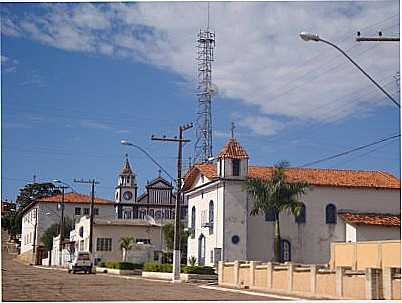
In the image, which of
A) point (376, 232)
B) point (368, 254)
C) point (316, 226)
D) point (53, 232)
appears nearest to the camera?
point (368, 254)

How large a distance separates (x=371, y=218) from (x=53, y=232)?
50.8 m

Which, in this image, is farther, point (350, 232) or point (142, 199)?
point (142, 199)

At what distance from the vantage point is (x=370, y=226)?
53.9 metres

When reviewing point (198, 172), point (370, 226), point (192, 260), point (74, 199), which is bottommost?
point (192, 260)

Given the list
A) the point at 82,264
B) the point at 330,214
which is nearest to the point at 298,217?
the point at 330,214

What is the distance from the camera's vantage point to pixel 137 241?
244 feet

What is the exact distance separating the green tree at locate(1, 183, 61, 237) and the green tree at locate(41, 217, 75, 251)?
563cm

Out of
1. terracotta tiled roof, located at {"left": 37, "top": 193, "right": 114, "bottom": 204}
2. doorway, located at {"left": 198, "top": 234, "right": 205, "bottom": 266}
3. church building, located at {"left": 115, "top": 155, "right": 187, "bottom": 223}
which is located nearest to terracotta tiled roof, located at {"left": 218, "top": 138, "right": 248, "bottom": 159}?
doorway, located at {"left": 198, "top": 234, "right": 205, "bottom": 266}

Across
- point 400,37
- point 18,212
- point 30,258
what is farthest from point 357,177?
point 18,212

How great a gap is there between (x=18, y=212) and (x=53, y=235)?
76.0 feet

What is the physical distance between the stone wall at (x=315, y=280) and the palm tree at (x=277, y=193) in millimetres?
11316

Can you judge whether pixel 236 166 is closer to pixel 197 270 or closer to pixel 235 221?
pixel 235 221

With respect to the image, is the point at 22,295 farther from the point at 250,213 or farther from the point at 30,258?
the point at 30,258

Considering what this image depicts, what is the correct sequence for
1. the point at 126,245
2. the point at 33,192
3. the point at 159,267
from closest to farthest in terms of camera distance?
1. the point at 159,267
2. the point at 126,245
3. the point at 33,192
